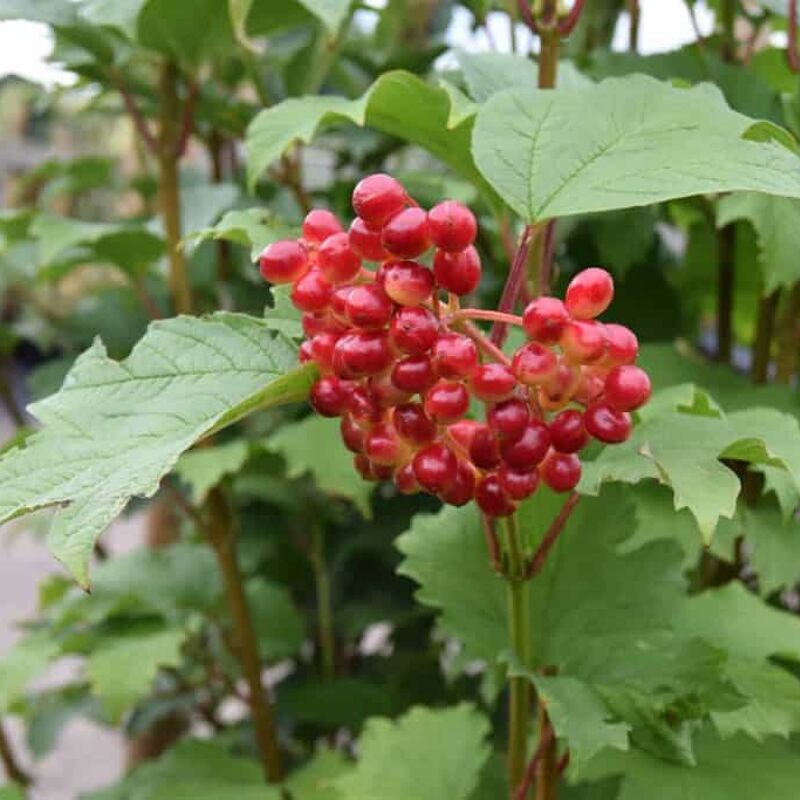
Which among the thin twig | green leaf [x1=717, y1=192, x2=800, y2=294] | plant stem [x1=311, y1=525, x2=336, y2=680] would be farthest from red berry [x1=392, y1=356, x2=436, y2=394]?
plant stem [x1=311, y1=525, x2=336, y2=680]

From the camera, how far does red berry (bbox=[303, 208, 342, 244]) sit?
383mm

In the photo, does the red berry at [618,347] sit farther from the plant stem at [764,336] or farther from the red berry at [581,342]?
the plant stem at [764,336]

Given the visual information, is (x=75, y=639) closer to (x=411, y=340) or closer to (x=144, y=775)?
(x=144, y=775)

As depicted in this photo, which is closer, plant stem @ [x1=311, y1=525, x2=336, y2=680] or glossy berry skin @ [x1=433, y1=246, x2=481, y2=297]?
glossy berry skin @ [x1=433, y1=246, x2=481, y2=297]

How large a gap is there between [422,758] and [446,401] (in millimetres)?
320

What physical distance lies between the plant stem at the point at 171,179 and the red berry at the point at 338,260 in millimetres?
404

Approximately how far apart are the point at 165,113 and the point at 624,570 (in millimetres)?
455

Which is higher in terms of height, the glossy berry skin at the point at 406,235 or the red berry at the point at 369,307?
the glossy berry skin at the point at 406,235

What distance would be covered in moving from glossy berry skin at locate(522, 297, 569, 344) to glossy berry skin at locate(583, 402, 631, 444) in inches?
1.1

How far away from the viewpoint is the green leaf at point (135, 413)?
1.09ft

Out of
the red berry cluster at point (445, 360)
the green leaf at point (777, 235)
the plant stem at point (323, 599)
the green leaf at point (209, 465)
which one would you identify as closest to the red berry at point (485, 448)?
the red berry cluster at point (445, 360)

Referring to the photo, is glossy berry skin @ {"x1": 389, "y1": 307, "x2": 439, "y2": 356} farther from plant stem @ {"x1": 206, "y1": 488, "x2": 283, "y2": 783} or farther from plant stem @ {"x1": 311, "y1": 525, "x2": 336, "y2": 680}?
plant stem @ {"x1": 311, "y1": 525, "x2": 336, "y2": 680}

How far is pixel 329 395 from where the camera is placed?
0.36 metres

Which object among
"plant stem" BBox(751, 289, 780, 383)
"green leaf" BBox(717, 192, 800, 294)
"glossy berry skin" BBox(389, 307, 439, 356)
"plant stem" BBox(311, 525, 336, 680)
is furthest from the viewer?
"plant stem" BBox(311, 525, 336, 680)
